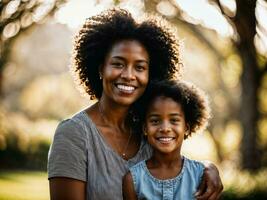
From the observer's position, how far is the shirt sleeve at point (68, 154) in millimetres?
3551

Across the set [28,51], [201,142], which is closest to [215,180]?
[201,142]

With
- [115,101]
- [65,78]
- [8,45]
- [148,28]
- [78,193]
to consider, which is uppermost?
[65,78]

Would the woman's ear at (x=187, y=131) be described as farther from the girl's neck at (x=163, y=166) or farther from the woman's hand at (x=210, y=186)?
the woman's hand at (x=210, y=186)

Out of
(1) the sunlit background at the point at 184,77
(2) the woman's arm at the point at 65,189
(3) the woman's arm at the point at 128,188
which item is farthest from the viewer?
(1) the sunlit background at the point at 184,77

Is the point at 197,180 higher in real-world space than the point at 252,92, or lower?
lower

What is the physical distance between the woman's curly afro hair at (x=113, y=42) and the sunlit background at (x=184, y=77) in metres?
0.19

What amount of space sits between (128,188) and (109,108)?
0.55m

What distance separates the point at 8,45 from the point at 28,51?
25294mm

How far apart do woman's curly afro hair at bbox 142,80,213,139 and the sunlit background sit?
46 centimetres

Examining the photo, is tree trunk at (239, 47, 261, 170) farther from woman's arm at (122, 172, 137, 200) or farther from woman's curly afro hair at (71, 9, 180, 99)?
woman's arm at (122, 172, 137, 200)

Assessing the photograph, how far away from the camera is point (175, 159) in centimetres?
396

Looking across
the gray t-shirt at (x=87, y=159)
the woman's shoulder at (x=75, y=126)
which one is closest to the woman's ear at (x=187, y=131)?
the gray t-shirt at (x=87, y=159)

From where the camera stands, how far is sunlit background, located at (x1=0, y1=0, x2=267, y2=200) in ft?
29.5

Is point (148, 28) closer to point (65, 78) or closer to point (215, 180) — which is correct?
point (215, 180)
